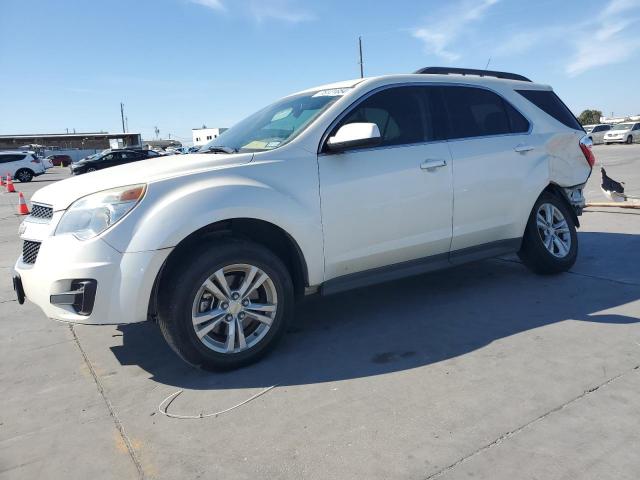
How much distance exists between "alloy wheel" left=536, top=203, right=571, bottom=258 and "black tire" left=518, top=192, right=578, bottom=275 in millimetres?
27

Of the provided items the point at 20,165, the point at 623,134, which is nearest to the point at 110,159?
the point at 20,165

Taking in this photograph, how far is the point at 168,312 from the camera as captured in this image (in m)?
3.09

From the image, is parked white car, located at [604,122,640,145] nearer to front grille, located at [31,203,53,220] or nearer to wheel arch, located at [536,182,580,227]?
wheel arch, located at [536,182,580,227]

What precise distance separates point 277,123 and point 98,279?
1.82 metres

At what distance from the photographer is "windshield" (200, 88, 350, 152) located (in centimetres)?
375

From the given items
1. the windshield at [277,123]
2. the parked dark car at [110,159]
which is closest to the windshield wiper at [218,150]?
the windshield at [277,123]

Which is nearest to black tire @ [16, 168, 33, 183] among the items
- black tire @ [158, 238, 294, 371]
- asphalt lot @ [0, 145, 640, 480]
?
asphalt lot @ [0, 145, 640, 480]

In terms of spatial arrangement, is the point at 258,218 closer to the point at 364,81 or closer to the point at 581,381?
the point at 364,81

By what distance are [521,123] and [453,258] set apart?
1507mm

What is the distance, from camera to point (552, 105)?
516cm

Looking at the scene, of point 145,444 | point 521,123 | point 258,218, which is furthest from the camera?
point 521,123

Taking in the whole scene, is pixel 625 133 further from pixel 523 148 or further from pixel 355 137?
pixel 355 137

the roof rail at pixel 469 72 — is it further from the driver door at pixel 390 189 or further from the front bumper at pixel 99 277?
the front bumper at pixel 99 277

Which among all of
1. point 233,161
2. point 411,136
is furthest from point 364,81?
point 233,161
